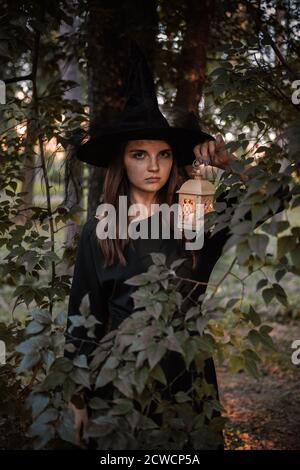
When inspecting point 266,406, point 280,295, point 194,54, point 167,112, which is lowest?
point 266,406

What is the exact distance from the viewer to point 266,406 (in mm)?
4477

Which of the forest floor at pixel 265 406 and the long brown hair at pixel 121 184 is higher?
the long brown hair at pixel 121 184

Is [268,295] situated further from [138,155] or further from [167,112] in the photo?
[167,112]

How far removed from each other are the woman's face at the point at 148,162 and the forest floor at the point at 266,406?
173 cm

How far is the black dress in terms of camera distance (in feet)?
6.85

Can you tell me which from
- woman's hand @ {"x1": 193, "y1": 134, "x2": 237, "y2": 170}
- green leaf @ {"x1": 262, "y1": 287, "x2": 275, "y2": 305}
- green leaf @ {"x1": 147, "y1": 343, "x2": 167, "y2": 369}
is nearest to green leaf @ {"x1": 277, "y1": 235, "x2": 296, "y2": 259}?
green leaf @ {"x1": 262, "y1": 287, "x2": 275, "y2": 305}

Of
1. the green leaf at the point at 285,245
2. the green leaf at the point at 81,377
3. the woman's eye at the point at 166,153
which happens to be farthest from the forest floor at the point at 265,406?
→ the green leaf at the point at 285,245

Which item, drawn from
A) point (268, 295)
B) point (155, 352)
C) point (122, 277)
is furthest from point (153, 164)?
point (155, 352)

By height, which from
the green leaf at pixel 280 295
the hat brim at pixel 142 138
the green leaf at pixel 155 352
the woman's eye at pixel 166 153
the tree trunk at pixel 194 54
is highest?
the tree trunk at pixel 194 54

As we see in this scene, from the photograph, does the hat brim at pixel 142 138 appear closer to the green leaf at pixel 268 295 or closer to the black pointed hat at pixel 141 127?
the black pointed hat at pixel 141 127

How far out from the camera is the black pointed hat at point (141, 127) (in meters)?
2.07

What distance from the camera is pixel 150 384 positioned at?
60.1 inches

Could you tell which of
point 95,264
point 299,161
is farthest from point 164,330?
point 95,264

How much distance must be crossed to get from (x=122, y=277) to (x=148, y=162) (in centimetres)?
51
